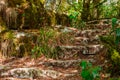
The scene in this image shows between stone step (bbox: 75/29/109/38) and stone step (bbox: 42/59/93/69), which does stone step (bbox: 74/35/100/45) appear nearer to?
stone step (bbox: 75/29/109/38)

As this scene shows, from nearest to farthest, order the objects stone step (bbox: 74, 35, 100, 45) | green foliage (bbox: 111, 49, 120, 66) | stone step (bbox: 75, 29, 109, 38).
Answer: green foliage (bbox: 111, 49, 120, 66), stone step (bbox: 74, 35, 100, 45), stone step (bbox: 75, 29, 109, 38)

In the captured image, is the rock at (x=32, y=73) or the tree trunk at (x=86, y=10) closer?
the rock at (x=32, y=73)

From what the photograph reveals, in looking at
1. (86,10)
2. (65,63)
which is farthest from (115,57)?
(86,10)

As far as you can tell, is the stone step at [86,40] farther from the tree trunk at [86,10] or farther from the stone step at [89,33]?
the tree trunk at [86,10]

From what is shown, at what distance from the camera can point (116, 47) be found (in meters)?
5.79

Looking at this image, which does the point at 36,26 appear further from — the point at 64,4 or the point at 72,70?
the point at 64,4

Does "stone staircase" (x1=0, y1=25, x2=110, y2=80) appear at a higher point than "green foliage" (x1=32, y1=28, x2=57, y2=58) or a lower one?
lower

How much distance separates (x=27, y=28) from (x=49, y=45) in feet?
5.00

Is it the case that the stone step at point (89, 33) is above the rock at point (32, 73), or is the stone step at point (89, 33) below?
above

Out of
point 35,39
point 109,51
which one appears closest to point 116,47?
point 109,51

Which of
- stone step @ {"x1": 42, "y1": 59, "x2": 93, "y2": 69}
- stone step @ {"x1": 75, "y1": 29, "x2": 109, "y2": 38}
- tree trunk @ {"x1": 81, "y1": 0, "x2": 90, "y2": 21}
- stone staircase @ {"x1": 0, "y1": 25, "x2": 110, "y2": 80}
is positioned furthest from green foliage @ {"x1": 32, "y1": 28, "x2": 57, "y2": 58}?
tree trunk @ {"x1": 81, "y1": 0, "x2": 90, "y2": 21}

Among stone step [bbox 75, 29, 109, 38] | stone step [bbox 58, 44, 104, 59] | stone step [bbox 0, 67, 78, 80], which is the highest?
stone step [bbox 75, 29, 109, 38]

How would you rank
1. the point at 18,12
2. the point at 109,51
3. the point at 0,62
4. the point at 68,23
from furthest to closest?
the point at 68,23
the point at 18,12
the point at 0,62
the point at 109,51

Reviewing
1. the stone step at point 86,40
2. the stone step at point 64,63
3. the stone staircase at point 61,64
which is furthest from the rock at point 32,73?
the stone step at point 86,40
